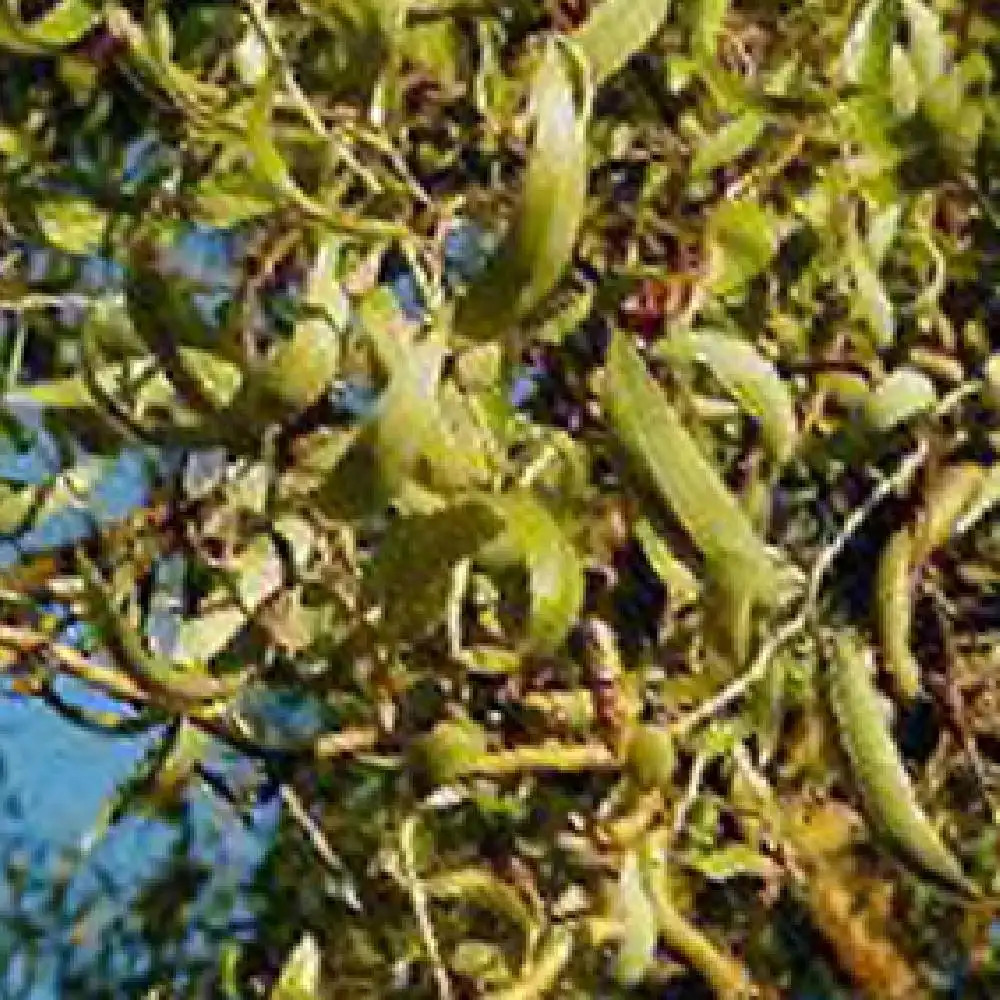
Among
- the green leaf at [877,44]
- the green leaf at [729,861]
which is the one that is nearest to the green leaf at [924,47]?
the green leaf at [877,44]

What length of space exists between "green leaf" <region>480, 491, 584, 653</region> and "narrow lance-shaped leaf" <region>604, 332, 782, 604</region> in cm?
3

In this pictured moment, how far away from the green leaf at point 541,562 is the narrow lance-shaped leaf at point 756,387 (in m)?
0.11

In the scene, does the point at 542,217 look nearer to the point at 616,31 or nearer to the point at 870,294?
the point at 616,31

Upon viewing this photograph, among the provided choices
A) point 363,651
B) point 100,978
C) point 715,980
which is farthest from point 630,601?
point 100,978

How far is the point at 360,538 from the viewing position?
78 cm

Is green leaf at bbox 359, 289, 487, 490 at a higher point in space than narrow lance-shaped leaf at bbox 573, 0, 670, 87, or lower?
lower

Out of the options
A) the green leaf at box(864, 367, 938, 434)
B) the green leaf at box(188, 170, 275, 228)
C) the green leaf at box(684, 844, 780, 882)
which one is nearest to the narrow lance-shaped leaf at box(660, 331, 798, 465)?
the green leaf at box(864, 367, 938, 434)

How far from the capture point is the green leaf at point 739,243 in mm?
831

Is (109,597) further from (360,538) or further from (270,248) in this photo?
(270,248)

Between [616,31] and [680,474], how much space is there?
0.32ft

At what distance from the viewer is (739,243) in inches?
32.9

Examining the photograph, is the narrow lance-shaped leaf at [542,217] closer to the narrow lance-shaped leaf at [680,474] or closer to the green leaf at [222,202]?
the narrow lance-shaped leaf at [680,474]

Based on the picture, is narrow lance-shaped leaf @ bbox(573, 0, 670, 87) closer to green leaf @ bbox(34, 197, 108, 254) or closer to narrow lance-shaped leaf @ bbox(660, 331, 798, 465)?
narrow lance-shaped leaf @ bbox(660, 331, 798, 465)

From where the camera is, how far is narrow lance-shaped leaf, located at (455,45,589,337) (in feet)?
1.71
